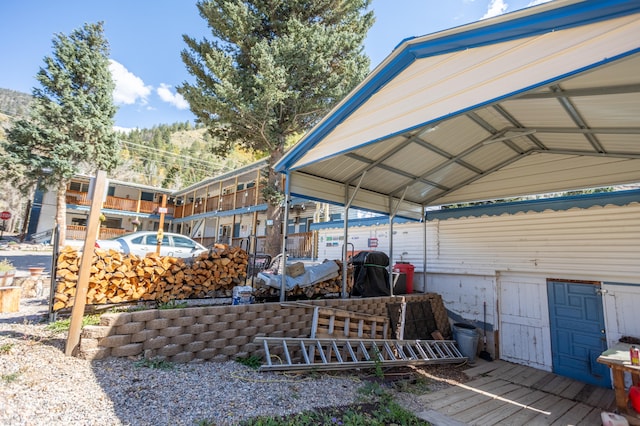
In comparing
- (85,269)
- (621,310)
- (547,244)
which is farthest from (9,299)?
(621,310)

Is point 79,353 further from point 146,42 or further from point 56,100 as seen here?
point 56,100

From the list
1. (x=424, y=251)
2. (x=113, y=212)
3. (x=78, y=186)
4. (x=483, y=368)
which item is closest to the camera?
(x=483, y=368)

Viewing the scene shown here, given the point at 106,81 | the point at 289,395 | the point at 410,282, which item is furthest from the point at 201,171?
the point at 289,395

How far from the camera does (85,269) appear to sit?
3.89 meters

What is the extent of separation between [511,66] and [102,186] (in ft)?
17.0

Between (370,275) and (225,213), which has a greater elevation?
(225,213)

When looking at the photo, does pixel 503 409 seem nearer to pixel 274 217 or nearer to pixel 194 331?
pixel 194 331

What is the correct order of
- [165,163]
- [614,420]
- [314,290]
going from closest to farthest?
[614,420] < [314,290] < [165,163]

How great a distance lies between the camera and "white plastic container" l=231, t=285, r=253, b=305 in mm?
5027

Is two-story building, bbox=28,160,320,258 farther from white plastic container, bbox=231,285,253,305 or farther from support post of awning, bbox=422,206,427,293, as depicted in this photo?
white plastic container, bbox=231,285,253,305

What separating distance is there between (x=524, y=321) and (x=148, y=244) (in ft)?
36.4

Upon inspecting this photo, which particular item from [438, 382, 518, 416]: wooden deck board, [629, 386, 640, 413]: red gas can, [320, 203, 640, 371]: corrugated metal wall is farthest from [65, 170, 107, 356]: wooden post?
[320, 203, 640, 371]: corrugated metal wall

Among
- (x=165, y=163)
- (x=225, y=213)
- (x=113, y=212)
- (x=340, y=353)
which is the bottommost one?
(x=340, y=353)

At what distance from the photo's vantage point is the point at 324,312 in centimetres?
545
